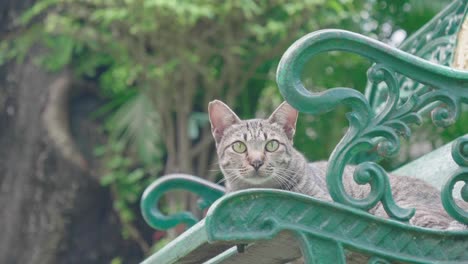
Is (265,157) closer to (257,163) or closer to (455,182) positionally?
(257,163)

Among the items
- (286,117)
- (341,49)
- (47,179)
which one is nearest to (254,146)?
(286,117)

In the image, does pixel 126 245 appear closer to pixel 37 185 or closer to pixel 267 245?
pixel 37 185

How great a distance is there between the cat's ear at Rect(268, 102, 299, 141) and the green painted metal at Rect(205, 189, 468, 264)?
1.07 m

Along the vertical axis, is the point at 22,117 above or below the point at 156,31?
below

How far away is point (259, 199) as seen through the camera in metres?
2.06

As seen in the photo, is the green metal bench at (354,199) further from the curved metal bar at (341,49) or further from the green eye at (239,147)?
the green eye at (239,147)

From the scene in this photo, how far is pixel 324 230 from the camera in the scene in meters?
2.10

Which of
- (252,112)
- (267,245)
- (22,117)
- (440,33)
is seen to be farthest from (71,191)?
(267,245)

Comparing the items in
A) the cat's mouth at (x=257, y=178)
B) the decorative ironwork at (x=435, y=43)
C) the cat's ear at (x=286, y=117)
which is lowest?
the cat's mouth at (x=257, y=178)

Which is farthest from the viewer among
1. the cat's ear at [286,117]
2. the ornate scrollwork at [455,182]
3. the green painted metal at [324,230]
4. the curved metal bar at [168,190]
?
the curved metal bar at [168,190]

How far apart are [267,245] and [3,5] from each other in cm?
566

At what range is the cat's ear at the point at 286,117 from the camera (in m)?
3.15

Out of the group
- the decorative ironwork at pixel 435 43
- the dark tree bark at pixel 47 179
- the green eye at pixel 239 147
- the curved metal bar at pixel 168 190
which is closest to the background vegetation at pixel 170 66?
the dark tree bark at pixel 47 179

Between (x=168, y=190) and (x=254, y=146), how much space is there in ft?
1.74
